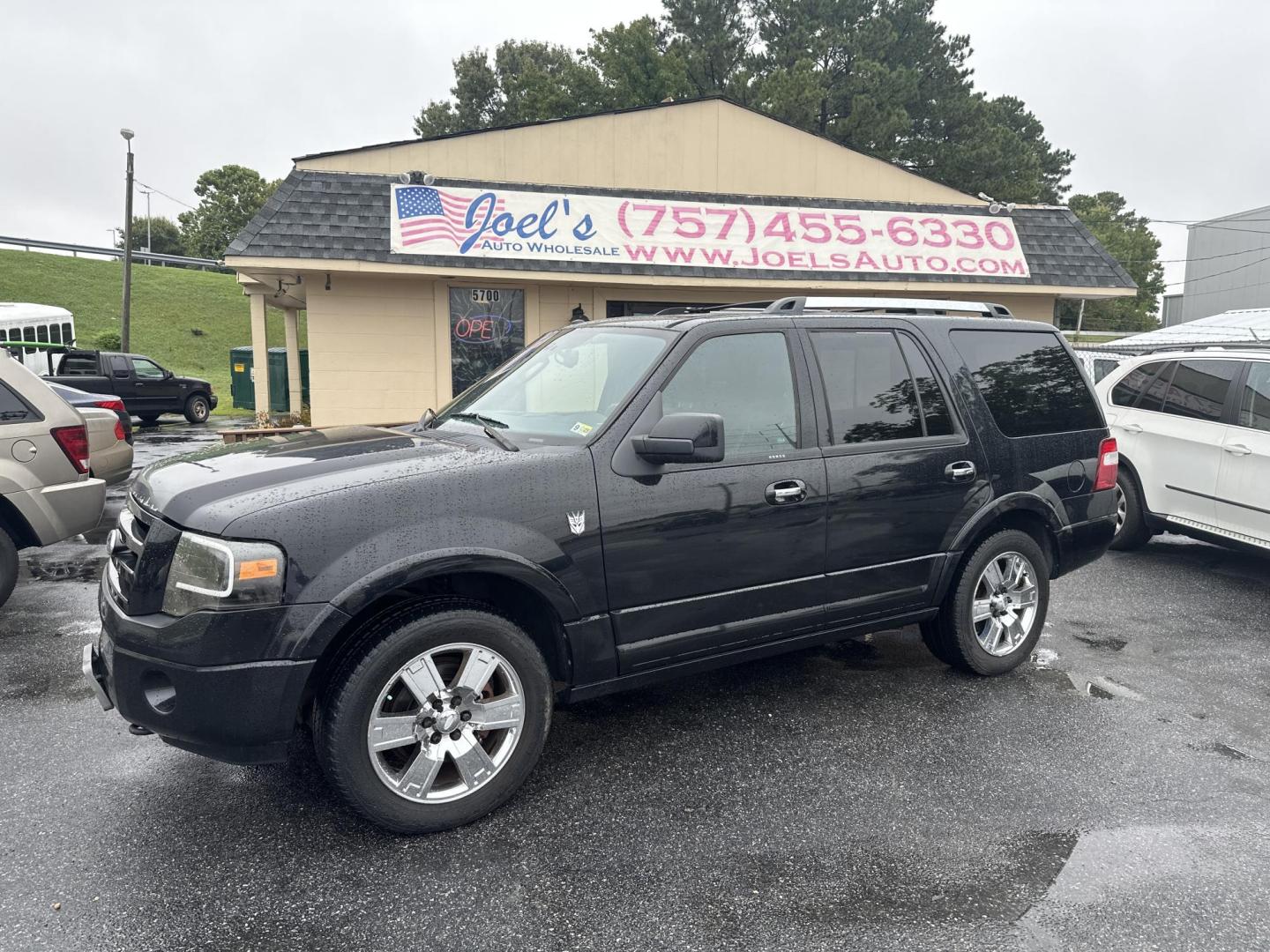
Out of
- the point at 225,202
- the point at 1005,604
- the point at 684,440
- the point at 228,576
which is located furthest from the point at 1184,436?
the point at 225,202

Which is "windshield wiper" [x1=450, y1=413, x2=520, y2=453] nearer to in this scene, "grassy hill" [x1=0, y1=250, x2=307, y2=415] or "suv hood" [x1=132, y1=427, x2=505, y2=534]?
"suv hood" [x1=132, y1=427, x2=505, y2=534]

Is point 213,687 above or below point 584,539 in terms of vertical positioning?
below

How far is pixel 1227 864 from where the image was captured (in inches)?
118

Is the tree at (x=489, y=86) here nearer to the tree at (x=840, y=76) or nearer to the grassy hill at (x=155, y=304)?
the tree at (x=840, y=76)

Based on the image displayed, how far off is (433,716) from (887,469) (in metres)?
2.30

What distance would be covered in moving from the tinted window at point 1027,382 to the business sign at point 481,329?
824 centimetres

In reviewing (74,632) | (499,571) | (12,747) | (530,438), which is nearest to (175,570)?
(499,571)

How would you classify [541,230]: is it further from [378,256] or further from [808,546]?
[808,546]

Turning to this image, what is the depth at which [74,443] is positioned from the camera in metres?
5.50

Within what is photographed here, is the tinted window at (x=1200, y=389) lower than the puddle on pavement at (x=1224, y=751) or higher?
higher

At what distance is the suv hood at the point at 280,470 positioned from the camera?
291 cm

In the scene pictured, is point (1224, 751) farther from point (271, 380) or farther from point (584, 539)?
point (271, 380)

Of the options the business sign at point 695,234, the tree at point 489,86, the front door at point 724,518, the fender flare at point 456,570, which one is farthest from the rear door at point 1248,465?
the tree at point 489,86

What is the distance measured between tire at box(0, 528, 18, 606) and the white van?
19.1 m
